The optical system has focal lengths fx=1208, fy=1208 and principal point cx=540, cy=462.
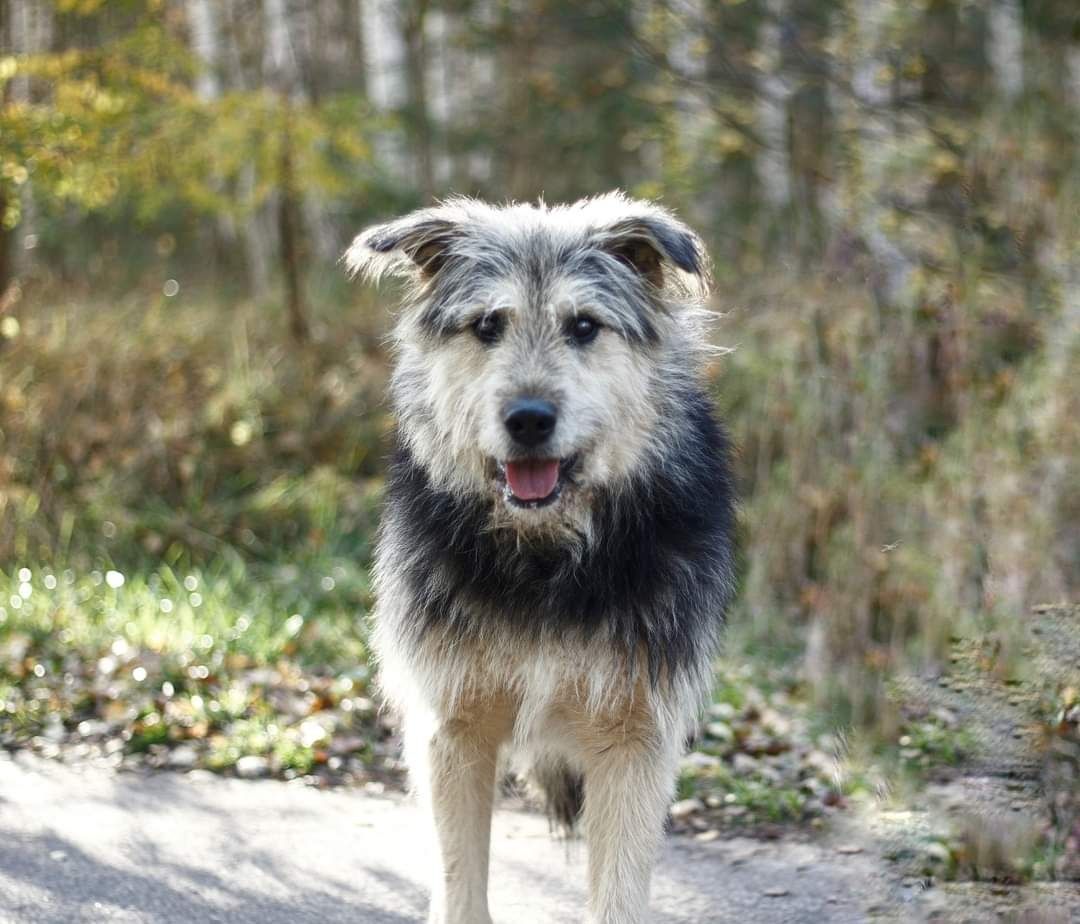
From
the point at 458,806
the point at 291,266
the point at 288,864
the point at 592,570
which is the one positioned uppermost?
the point at 291,266

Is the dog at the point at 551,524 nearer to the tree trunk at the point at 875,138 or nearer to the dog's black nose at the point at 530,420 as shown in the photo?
the dog's black nose at the point at 530,420

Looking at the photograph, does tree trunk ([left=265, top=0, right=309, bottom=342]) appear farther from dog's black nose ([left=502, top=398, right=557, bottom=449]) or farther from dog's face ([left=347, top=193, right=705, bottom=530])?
dog's black nose ([left=502, top=398, right=557, bottom=449])

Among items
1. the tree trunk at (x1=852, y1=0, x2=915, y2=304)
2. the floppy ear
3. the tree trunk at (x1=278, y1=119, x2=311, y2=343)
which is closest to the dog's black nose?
the floppy ear

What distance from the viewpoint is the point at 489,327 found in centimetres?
349

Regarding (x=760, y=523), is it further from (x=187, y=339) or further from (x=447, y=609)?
(x=187, y=339)

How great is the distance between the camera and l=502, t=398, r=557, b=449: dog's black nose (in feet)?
10.6

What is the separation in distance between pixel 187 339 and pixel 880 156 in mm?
5576

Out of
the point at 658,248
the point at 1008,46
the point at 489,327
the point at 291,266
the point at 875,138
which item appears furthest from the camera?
the point at 1008,46

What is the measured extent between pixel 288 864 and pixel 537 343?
2156 mm

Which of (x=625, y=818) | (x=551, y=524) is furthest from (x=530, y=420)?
(x=625, y=818)

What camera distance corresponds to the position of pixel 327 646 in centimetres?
660

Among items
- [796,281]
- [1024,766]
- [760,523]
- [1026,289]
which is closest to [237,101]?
[796,281]

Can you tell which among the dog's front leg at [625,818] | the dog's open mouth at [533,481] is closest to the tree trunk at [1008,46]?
the dog's open mouth at [533,481]

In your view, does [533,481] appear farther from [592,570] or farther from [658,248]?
[658,248]
